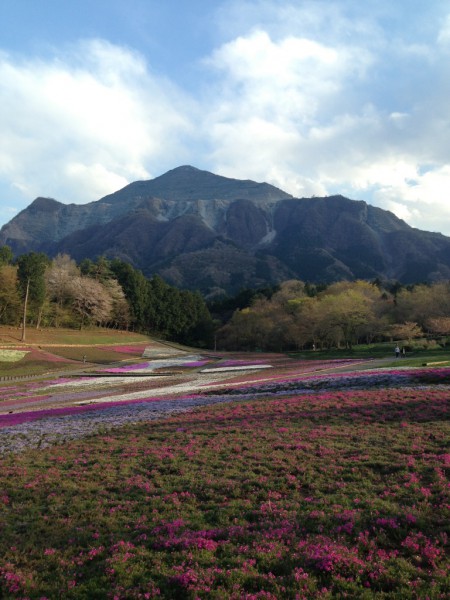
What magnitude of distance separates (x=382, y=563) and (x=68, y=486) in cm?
954

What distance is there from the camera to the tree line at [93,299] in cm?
8606

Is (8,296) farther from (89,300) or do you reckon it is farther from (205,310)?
(205,310)

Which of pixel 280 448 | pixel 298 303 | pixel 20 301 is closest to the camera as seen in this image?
pixel 280 448

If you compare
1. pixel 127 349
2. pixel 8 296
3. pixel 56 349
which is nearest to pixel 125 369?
pixel 56 349

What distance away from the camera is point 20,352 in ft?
203

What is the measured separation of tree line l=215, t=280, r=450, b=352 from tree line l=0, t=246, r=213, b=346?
18.9m

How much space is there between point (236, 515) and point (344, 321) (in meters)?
75.6

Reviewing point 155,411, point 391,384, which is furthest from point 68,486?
point 391,384

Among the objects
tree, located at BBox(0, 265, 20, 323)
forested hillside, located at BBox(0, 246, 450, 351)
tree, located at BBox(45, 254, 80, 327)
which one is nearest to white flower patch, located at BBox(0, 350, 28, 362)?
forested hillside, located at BBox(0, 246, 450, 351)

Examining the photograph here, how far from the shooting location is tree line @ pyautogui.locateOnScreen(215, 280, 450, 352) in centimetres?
8119

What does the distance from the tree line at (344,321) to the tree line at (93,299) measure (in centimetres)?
1893

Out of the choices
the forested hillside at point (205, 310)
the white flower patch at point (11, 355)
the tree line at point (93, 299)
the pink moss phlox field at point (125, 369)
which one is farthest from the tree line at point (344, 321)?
the white flower patch at point (11, 355)

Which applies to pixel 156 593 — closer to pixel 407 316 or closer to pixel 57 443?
pixel 57 443

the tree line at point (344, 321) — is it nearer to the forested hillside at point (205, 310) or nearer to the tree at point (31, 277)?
the forested hillside at point (205, 310)
